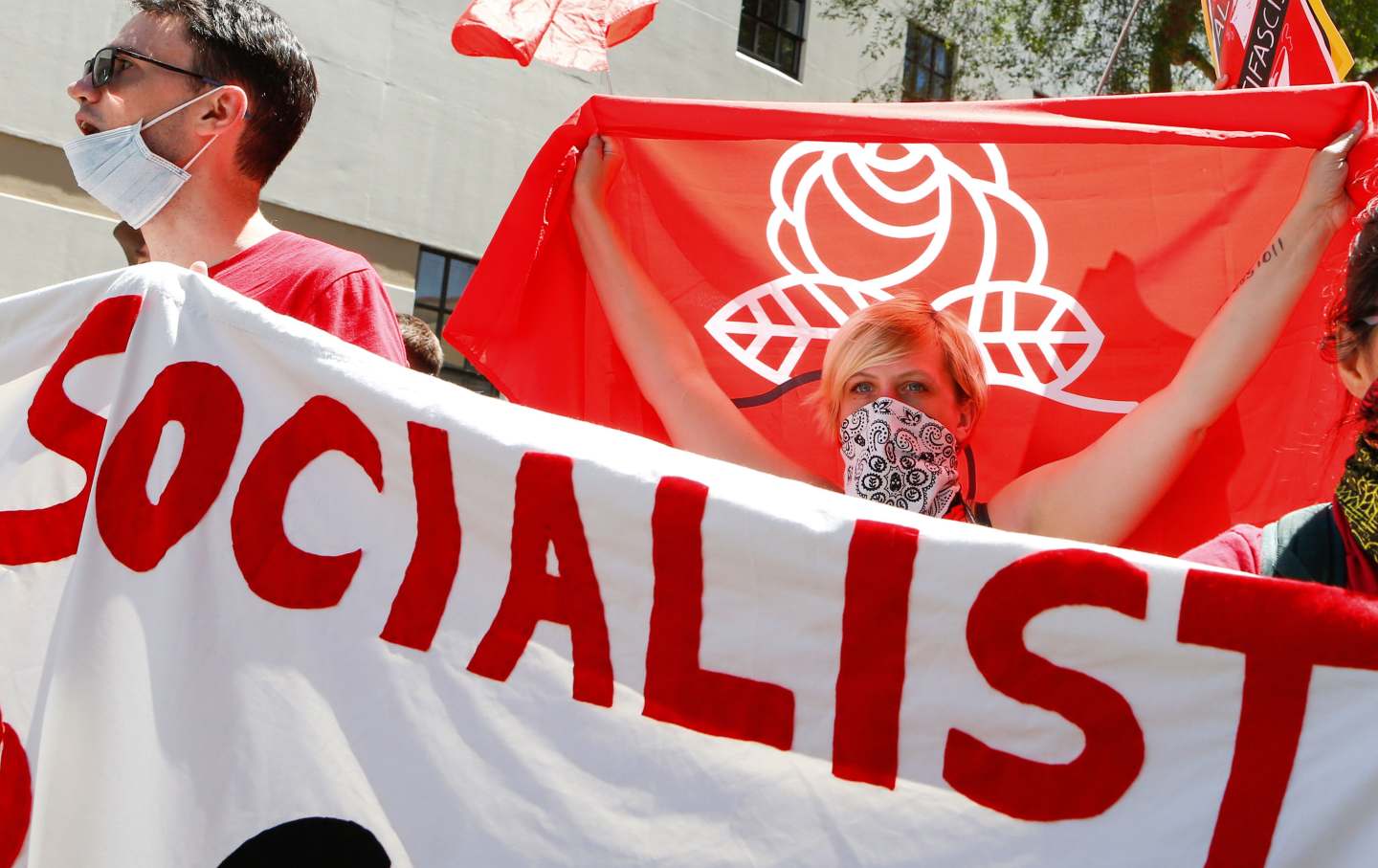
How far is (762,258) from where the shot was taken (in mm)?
3215

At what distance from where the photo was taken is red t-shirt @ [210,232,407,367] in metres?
2.14

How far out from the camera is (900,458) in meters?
2.51

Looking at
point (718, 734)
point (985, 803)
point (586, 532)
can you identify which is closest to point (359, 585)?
point (586, 532)

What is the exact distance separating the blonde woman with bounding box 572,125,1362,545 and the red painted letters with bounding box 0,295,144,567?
1292mm

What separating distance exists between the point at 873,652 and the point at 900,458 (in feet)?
3.04

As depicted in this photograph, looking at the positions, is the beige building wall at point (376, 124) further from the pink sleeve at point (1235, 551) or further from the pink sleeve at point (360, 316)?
the pink sleeve at point (1235, 551)

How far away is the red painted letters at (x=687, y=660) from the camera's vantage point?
5.41ft

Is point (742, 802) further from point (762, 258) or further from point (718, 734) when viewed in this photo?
point (762, 258)

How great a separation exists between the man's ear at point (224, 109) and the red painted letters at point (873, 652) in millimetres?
1461

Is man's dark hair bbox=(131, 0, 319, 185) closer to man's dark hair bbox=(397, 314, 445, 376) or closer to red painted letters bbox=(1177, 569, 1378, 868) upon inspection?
red painted letters bbox=(1177, 569, 1378, 868)

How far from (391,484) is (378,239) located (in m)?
8.94

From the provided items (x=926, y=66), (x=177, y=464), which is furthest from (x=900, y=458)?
(x=926, y=66)

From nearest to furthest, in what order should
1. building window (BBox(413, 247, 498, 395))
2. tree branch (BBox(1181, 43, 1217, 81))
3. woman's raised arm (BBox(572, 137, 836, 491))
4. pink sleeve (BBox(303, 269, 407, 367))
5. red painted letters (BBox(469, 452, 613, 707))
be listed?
red painted letters (BBox(469, 452, 613, 707))
pink sleeve (BBox(303, 269, 407, 367))
woman's raised arm (BBox(572, 137, 836, 491))
building window (BBox(413, 247, 498, 395))
tree branch (BBox(1181, 43, 1217, 81))

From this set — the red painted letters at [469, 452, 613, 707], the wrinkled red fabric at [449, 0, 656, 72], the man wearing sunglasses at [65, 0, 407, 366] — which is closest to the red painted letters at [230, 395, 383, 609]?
the red painted letters at [469, 452, 613, 707]
